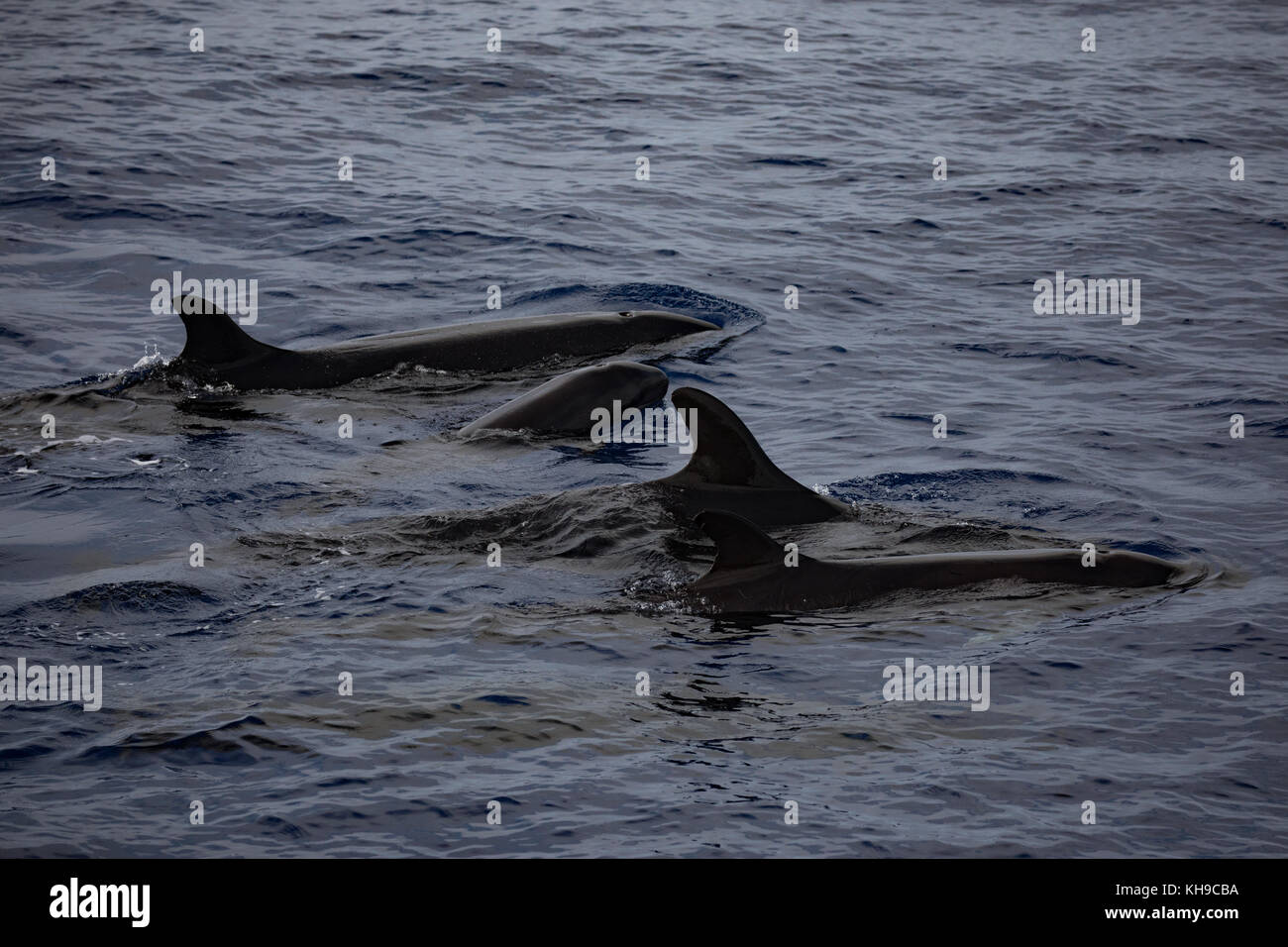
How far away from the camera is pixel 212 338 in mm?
15906

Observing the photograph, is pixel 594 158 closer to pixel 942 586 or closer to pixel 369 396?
pixel 369 396

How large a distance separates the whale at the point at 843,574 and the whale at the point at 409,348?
6.63m

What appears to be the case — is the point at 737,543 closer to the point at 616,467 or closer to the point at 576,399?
the point at 616,467

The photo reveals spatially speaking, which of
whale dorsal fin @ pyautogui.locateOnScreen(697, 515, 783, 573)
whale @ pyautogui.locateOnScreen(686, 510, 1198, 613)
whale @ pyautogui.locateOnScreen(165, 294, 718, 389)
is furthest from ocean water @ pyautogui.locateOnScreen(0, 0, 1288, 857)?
whale dorsal fin @ pyautogui.locateOnScreen(697, 515, 783, 573)

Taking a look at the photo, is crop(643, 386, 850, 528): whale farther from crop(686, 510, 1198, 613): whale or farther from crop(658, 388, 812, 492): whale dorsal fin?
crop(686, 510, 1198, 613): whale

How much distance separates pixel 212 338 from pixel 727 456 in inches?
266

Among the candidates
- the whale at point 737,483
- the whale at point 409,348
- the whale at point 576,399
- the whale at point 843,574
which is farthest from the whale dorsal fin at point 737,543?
the whale at point 409,348

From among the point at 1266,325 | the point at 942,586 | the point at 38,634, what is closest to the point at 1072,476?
the point at 942,586

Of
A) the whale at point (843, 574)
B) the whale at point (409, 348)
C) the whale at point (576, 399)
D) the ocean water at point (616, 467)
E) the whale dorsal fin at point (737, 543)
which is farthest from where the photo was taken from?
the whale at point (409, 348)

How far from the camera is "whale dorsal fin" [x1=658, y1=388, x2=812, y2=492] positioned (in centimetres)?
1197

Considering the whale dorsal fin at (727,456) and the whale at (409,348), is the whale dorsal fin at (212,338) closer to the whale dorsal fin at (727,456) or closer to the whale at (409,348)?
the whale at (409,348)

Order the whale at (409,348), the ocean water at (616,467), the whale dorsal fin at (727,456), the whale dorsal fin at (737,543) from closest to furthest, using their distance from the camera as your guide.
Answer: the ocean water at (616,467) < the whale dorsal fin at (737,543) < the whale dorsal fin at (727,456) < the whale at (409,348)

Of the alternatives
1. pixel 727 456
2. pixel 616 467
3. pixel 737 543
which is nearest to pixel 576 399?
pixel 616 467

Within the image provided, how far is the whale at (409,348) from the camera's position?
15953 mm
